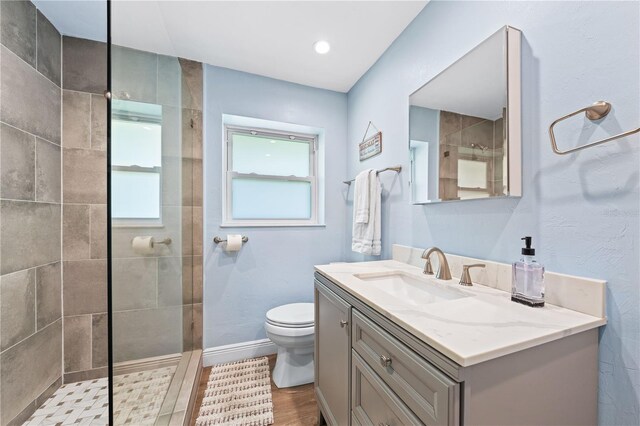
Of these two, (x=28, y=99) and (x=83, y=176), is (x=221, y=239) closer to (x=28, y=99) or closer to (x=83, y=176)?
(x=83, y=176)

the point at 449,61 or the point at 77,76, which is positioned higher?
the point at 77,76

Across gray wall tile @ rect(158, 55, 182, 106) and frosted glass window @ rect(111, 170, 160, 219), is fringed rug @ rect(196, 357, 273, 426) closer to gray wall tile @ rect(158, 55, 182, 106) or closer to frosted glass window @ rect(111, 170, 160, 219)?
frosted glass window @ rect(111, 170, 160, 219)

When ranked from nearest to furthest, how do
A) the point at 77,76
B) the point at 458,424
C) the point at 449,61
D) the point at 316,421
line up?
the point at 458,424, the point at 449,61, the point at 316,421, the point at 77,76

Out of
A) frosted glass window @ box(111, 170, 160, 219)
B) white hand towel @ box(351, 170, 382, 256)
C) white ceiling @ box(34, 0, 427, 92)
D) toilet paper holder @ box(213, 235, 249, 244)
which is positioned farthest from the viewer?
toilet paper holder @ box(213, 235, 249, 244)

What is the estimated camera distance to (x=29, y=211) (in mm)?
1387

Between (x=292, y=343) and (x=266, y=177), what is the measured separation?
1297 millimetres

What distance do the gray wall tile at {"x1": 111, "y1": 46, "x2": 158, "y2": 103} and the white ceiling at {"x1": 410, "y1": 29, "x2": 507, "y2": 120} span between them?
4.33 feet

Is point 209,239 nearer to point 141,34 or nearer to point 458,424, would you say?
point 141,34

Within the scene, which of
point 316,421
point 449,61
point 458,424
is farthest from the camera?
point 316,421

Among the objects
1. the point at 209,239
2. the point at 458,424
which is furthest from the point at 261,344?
the point at 458,424

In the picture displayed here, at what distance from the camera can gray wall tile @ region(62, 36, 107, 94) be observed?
1.61 m

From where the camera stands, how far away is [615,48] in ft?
2.23

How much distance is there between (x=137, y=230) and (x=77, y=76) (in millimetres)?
1358

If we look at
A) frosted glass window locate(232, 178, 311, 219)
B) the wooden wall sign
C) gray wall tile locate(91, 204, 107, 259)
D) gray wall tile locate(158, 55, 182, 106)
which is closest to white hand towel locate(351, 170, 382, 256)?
the wooden wall sign
